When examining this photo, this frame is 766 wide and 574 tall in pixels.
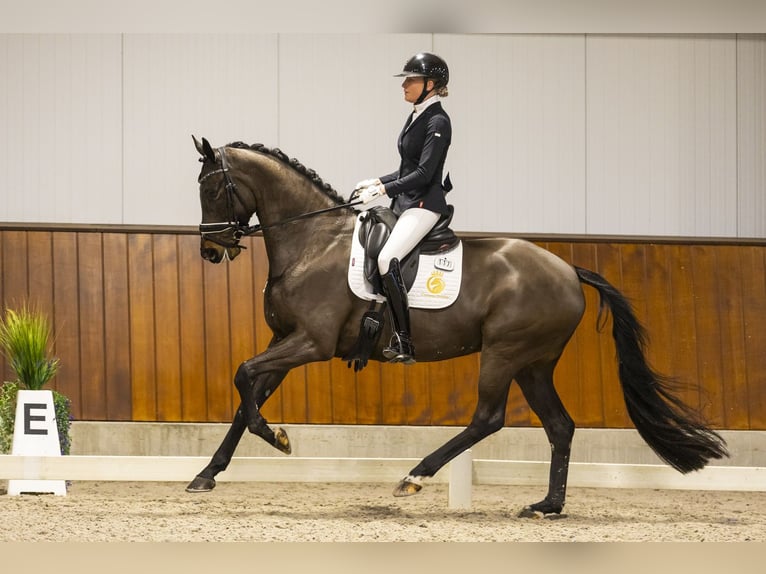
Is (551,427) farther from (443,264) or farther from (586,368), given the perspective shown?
(586,368)

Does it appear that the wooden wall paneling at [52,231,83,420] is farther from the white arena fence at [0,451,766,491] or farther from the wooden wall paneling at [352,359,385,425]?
the white arena fence at [0,451,766,491]

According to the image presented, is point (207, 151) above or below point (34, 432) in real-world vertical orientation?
above

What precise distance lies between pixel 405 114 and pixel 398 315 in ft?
10.2

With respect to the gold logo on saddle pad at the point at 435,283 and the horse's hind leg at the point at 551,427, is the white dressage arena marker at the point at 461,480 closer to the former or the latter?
the horse's hind leg at the point at 551,427

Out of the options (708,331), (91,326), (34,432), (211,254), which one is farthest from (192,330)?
(708,331)

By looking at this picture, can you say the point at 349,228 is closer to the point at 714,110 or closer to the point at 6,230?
the point at 6,230

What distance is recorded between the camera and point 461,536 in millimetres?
5082

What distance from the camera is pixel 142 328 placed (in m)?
8.02

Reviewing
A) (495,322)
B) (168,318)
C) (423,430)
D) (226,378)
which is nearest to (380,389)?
(423,430)

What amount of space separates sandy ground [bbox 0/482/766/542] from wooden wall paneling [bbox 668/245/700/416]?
890 millimetres

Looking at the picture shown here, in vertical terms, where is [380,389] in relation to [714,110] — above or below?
below

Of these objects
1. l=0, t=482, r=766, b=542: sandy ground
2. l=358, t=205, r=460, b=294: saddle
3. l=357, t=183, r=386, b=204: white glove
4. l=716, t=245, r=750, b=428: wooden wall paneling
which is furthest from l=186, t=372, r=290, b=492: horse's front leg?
l=716, t=245, r=750, b=428: wooden wall paneling

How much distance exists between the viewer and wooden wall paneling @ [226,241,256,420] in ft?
26.2

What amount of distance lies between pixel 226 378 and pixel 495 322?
284 cm
